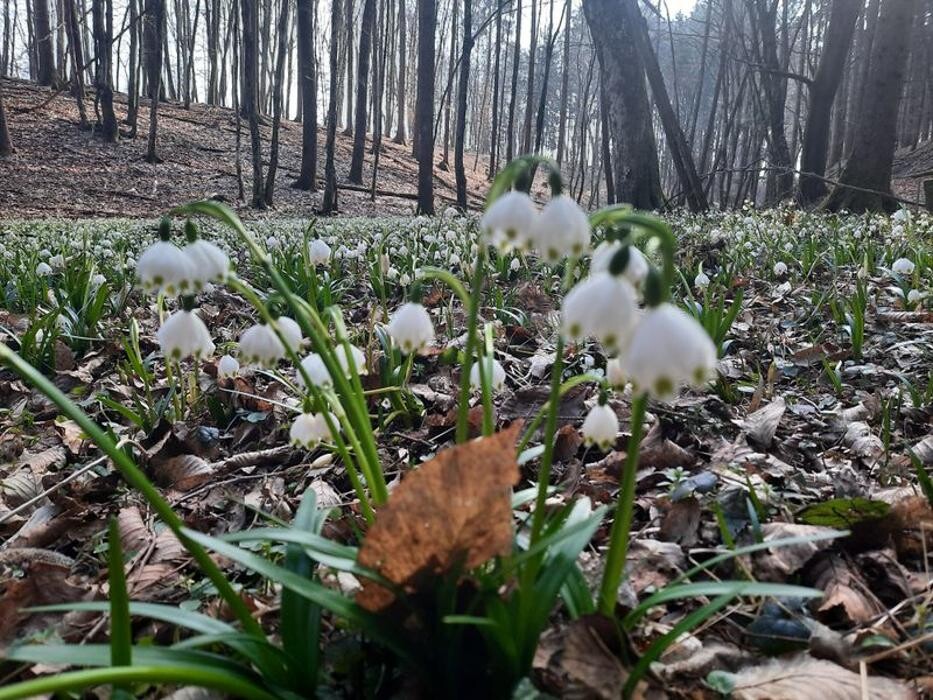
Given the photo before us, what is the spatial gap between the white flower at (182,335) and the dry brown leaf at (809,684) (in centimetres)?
108

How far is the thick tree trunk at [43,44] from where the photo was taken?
20.1 metres

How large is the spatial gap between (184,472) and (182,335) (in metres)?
1.12

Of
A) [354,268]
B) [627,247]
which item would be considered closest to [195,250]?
[627,247]

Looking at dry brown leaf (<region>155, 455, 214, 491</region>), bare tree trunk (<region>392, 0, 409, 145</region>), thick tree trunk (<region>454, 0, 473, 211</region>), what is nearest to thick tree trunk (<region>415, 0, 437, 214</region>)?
thick tree trunk (<region>454, 0, 473, 211</region>)

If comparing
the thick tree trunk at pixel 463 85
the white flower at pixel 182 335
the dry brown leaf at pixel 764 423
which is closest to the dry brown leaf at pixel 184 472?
the white flower at pixel 182 335

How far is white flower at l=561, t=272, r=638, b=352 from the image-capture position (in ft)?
2.82

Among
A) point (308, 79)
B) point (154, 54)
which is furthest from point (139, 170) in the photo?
point (308, 79)

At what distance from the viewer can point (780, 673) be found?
1129 mm

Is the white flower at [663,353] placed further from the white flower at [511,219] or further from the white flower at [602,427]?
the white flower at [602,427]

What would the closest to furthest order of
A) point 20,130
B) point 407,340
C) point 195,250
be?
point 195,250, point 407,340, point 20,130

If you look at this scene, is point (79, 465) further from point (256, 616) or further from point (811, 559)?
point (811, 559)

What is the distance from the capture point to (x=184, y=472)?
7.29 ft

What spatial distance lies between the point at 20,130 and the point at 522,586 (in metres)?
22.7

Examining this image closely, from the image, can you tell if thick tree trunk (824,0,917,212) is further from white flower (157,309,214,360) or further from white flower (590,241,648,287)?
white flower (157,309,214,360)
